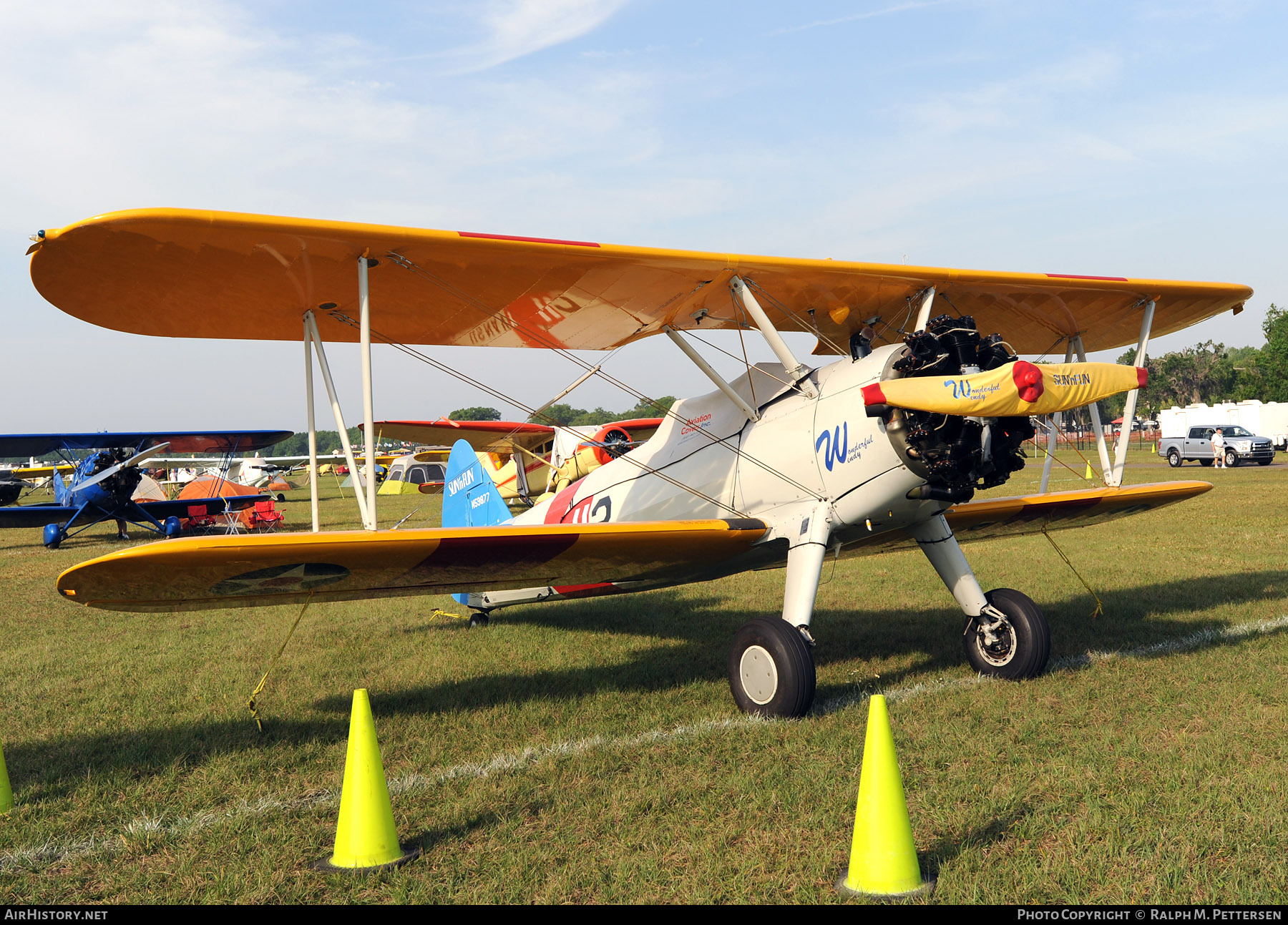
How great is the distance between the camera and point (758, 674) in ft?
15.8

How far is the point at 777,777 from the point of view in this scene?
12.4 ft

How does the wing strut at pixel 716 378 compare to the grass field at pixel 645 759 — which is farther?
the wing strut at pixel 716 378

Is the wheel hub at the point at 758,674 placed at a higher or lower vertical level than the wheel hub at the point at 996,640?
higher

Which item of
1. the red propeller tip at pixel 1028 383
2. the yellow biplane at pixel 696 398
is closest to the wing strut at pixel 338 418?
the yellow biplane at pixel 696 398

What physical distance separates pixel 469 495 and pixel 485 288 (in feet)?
11.6

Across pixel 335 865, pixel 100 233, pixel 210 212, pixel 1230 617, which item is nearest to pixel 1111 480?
pixel 1230 617

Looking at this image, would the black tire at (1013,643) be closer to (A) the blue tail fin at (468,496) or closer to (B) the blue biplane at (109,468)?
(A) the blue tail fin at (468,496)

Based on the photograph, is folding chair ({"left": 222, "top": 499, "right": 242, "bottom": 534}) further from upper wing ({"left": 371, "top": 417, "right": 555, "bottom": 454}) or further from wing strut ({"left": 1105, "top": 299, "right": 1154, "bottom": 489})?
wing strut ({"left": 1105, "top": 299, "right": 1154, "bottom": 489})

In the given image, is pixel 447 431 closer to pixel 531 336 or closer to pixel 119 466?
pixel 119 466

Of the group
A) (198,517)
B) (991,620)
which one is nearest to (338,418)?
(991,620)

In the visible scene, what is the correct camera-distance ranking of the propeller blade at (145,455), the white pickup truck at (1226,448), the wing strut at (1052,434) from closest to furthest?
the wing strut at (1052,434) < the propeller blade at (145,455) < the white pickup truck at (1226,448)

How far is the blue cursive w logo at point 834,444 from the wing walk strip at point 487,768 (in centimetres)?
147

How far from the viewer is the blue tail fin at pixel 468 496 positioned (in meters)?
8.15

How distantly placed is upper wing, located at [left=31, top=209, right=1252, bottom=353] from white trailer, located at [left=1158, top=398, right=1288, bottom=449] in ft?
152
